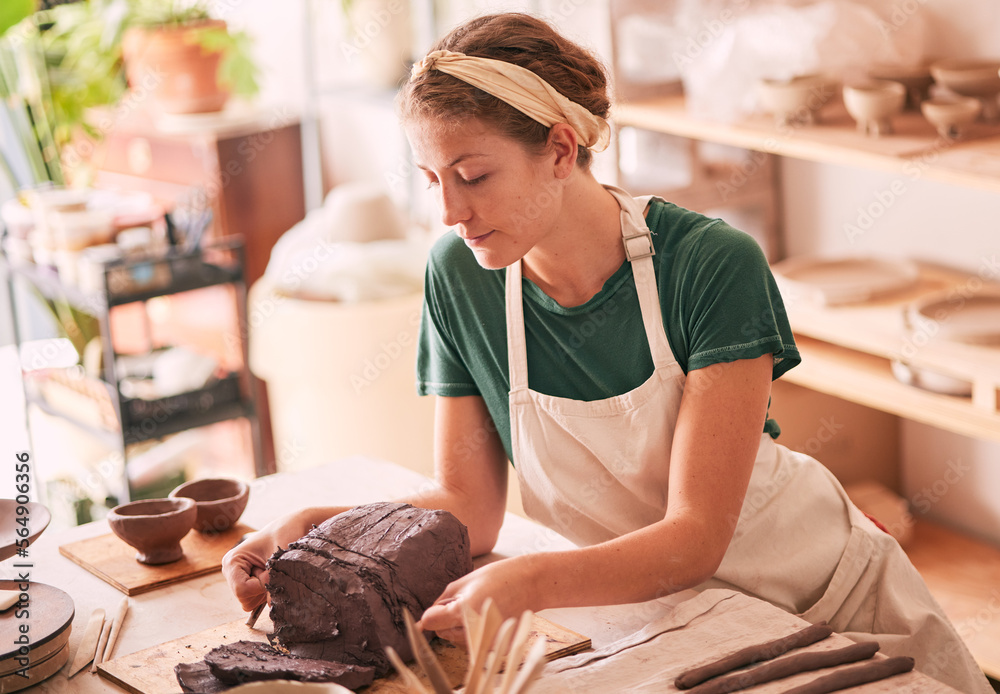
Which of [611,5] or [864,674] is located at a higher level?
[611,5]

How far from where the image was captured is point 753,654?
117cm

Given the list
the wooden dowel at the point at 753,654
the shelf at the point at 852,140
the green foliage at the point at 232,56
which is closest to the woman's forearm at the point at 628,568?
the wooden dowel at the point at 753,654

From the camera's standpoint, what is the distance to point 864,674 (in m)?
1.13

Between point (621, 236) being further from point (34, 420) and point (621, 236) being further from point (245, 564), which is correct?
point (34, 420)

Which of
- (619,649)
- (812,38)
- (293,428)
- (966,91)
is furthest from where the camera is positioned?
(293,428)

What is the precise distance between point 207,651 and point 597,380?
0.63m

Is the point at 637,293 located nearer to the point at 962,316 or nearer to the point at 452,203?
the point at 452,203

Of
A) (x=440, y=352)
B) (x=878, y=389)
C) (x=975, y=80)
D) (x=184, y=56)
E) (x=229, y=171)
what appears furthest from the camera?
(x=229, y=171)

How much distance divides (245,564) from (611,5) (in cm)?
185

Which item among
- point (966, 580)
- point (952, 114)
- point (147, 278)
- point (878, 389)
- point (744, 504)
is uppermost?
point (952, 114)

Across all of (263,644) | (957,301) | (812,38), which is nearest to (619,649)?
(263,644)

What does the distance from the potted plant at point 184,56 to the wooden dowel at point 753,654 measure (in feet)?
10.4

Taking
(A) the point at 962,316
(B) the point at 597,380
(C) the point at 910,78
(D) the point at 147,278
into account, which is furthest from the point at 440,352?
(D) the point at 147,278

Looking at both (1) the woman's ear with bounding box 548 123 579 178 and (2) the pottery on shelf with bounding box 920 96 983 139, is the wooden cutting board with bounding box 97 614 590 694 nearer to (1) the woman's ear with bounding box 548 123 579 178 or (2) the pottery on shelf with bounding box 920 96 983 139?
(1) the woman's ear with bounding box 548 123 579 178
